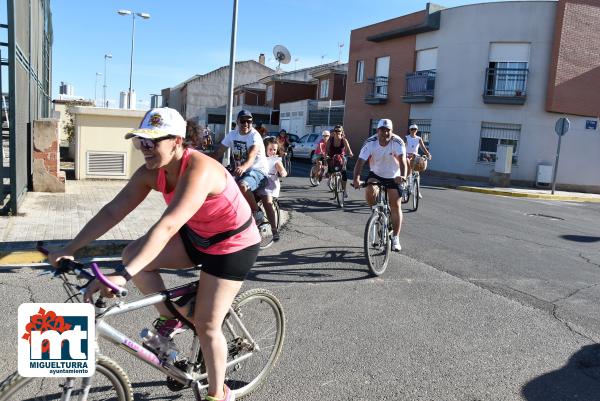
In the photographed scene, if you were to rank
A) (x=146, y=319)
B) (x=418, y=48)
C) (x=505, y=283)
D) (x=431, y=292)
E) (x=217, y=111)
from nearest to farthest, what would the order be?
(x=146, y=319) < (x=431, y=292) < (x=505, y=283) < (x=418, y=48) < (x=217, y=111)

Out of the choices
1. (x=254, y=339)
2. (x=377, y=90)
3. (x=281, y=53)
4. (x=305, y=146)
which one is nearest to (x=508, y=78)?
(x=377, y=90)

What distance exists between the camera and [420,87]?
86.3 ft

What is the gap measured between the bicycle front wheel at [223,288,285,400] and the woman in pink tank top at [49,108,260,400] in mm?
329

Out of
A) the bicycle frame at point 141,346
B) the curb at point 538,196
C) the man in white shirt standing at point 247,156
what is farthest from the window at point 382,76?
the bicycle frame at point 141,346

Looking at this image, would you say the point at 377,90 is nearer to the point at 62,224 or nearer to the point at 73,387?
the point at 62,224

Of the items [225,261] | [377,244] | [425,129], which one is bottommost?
[377,244]

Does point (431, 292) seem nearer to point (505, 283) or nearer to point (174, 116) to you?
point (505, 283)

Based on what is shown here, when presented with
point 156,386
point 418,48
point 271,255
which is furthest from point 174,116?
point 418,48

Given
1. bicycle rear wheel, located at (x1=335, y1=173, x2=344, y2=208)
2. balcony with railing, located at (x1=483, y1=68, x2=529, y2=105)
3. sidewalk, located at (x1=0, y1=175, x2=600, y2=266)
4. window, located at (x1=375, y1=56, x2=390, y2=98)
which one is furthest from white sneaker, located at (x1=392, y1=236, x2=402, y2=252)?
window, located at (x1=375, y1=56, x2=390, y2=98)

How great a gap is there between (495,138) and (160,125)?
76.4 ft

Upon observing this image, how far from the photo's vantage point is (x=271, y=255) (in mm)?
7113

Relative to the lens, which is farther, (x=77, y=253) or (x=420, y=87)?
(x=420, y=87)

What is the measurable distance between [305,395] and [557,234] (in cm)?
827

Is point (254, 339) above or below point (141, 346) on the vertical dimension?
below
